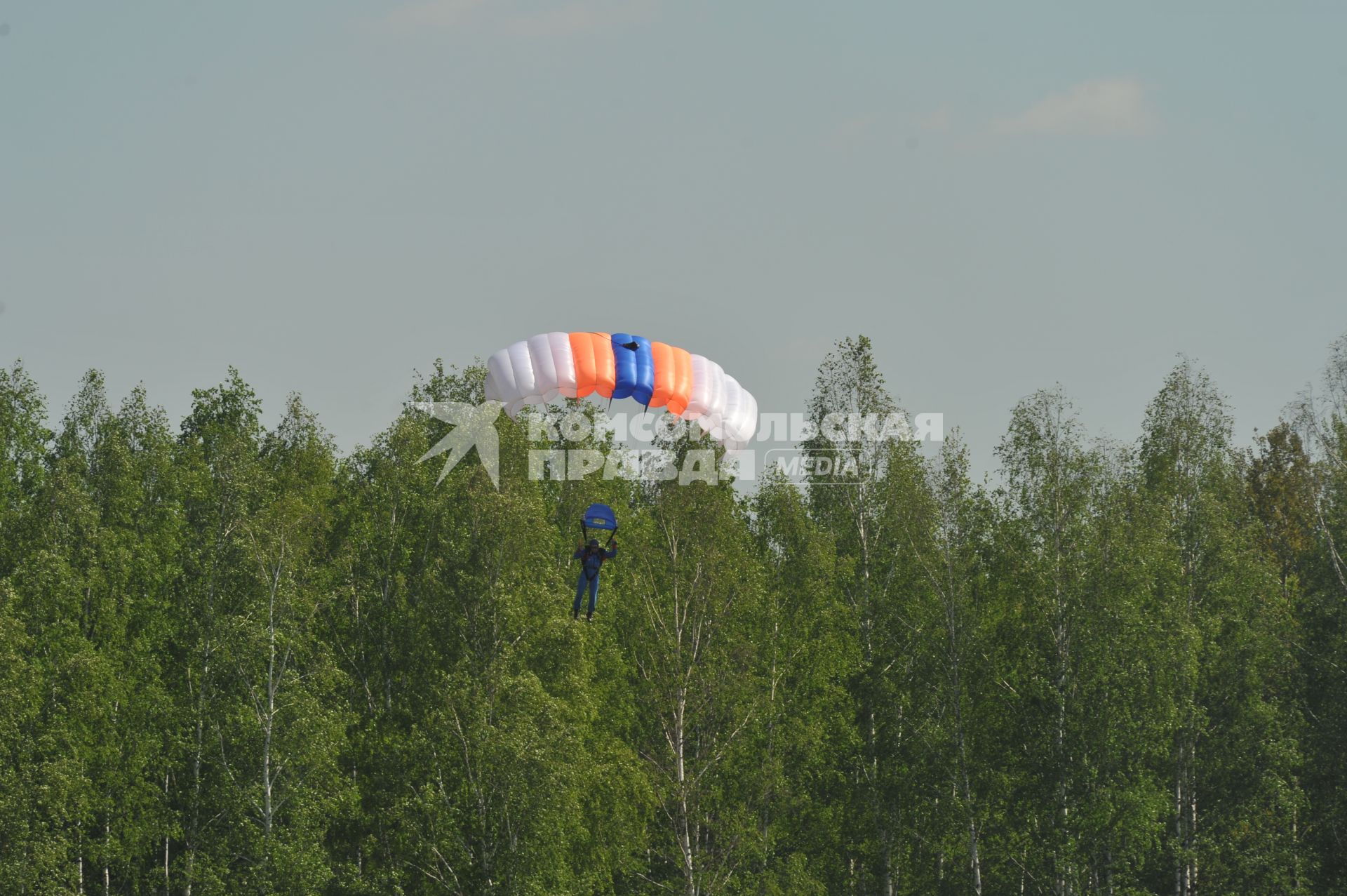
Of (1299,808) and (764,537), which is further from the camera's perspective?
(764,537)

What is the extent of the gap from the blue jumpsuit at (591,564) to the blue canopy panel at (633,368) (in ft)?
32.2

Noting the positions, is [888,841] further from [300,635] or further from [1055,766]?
[300,635]

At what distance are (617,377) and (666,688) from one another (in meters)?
9.50

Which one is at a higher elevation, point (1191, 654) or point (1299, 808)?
point (1191, 654)

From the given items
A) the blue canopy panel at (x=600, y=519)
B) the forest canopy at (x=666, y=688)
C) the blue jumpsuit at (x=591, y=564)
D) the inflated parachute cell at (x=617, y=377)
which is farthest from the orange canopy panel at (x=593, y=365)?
the blue canopy panel at (x=600, y=519)

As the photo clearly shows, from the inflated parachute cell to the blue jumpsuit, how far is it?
367 inches

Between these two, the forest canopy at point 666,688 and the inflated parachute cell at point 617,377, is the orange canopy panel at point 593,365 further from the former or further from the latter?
the forest canopy at point 666,688

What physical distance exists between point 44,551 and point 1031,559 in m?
23.1

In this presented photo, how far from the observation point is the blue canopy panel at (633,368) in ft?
142

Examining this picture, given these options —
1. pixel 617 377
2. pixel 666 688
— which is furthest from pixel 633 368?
pixel 666 688

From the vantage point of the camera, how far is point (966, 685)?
128ft

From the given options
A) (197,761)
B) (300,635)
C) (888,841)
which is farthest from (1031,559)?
(197,761)

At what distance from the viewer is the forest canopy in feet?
117

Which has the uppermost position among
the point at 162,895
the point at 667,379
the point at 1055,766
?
the point at 667,379
